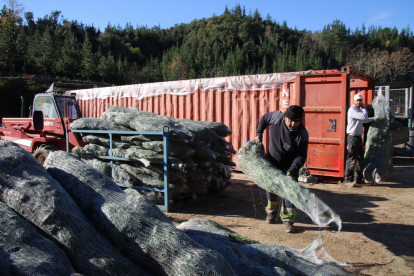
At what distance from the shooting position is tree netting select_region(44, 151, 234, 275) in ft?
6.03

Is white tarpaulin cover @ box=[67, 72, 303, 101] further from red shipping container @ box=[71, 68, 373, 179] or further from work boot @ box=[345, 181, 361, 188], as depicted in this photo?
work boot @ box=[345, 181, 361, 188]

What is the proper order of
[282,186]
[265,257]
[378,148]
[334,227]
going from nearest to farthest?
[265,257] → [282,186] → [334,227] → [378,148]

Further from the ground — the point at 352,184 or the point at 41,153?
the point at 41,153

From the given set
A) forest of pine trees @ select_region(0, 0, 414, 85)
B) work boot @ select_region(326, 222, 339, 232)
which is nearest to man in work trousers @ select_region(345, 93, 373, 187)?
work boot @ select_region(326, 222, 339, 232)

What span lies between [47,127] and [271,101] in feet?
19.9

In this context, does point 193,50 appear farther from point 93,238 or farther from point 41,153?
point 93,238

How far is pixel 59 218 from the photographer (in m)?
1.90

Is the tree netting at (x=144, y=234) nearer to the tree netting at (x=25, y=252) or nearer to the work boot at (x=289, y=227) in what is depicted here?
the tree netting at (x=25, y=252)

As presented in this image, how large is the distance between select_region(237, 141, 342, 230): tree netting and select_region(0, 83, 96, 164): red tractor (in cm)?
459

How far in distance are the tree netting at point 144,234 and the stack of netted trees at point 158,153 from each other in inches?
106

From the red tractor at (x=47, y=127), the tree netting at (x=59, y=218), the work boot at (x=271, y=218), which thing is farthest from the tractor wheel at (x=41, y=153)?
the work boot at (x=271, y=218)

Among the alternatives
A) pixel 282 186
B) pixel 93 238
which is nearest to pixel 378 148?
pixel 282 186

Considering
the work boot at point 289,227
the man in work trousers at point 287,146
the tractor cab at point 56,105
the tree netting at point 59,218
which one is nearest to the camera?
the tree netting at point 59,218

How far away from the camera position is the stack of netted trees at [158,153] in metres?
5.11
